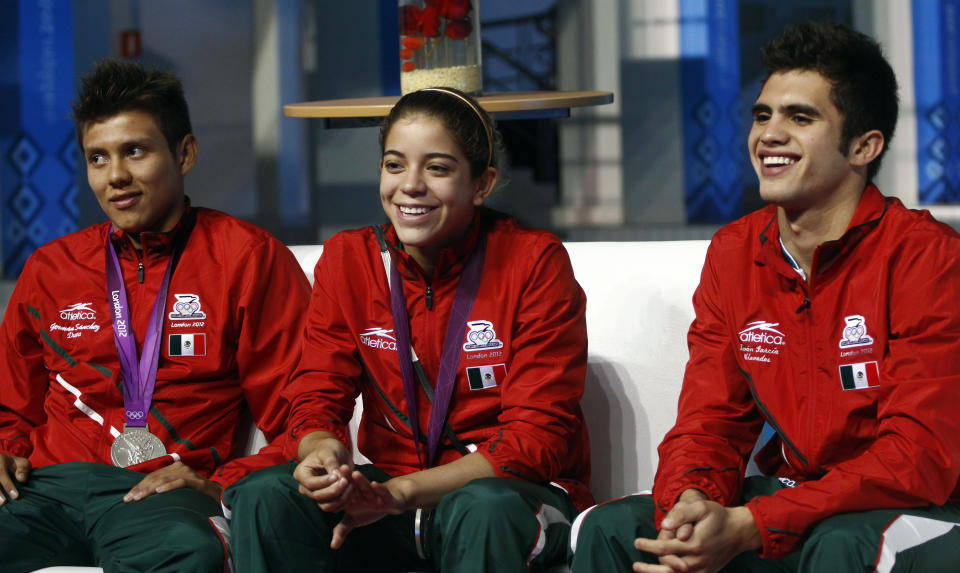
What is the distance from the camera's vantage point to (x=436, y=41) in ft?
10.4

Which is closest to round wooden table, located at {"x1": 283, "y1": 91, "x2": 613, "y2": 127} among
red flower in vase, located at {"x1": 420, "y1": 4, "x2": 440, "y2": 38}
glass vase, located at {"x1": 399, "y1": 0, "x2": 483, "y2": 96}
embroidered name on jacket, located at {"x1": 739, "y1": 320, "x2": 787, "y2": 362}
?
glass vase, located at {"x1": 399, "y1": 0, "x2": 483, "y2": 96}

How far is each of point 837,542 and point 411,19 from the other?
1.98m

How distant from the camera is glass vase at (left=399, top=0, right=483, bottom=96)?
3.17 m

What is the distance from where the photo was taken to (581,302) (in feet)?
7.52

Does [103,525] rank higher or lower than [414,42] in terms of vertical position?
lower

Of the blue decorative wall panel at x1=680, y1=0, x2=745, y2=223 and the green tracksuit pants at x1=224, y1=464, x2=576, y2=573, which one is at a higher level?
the blue decorative wall panel at x1=680, y1=0, x2=745, y2=223

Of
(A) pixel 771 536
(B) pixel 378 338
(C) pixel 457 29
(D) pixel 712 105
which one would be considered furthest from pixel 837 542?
(D) pixel 712 105

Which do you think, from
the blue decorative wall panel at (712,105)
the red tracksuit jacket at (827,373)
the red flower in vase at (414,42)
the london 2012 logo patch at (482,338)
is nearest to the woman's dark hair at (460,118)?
the london 2012 logo patch at (482,338)

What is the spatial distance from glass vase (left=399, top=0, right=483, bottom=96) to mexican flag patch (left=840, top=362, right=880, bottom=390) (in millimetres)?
1559

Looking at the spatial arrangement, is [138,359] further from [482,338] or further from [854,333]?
[854,333]

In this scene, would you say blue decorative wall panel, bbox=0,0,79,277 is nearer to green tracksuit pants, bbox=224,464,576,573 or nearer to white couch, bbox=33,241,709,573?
white couch, bbox=33,241,709,573

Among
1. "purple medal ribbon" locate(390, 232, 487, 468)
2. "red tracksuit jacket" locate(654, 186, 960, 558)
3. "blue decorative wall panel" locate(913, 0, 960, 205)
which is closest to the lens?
"red tracksuit jacket" locate(654, 186, 960, 558)

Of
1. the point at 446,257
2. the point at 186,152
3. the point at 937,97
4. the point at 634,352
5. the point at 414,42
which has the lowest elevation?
the point at 634,352

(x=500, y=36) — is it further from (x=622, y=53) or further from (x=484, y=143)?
(x=484, y=143)
